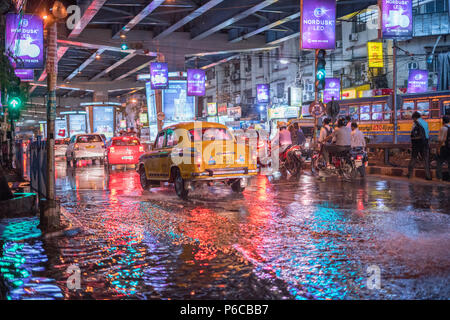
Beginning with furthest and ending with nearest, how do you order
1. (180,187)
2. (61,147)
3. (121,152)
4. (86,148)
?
(61,147), (86,148), (121,152), (180,187)

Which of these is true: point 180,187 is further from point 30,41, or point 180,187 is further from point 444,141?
point 30,41

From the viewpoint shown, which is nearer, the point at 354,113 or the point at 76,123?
the point at 354,113

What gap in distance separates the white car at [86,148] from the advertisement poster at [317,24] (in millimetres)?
13463

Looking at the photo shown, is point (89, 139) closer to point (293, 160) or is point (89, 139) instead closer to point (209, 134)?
point (293, 160)

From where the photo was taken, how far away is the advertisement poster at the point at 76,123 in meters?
68.9

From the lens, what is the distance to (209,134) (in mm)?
12383

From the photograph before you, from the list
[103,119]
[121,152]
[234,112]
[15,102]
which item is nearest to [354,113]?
[121,152]

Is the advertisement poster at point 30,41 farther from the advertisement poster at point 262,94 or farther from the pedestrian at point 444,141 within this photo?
the advertisement poster at point 262,94

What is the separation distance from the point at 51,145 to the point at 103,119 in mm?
56911

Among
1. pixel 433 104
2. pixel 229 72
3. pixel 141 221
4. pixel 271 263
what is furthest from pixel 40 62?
pixel 229 72

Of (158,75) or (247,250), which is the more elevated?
(158,75)

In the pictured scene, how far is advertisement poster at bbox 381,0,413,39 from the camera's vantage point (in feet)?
63.9

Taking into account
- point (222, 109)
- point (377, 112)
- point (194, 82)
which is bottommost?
point (377, 112)

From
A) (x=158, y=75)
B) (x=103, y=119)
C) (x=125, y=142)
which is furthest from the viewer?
(x=103, y=119)
